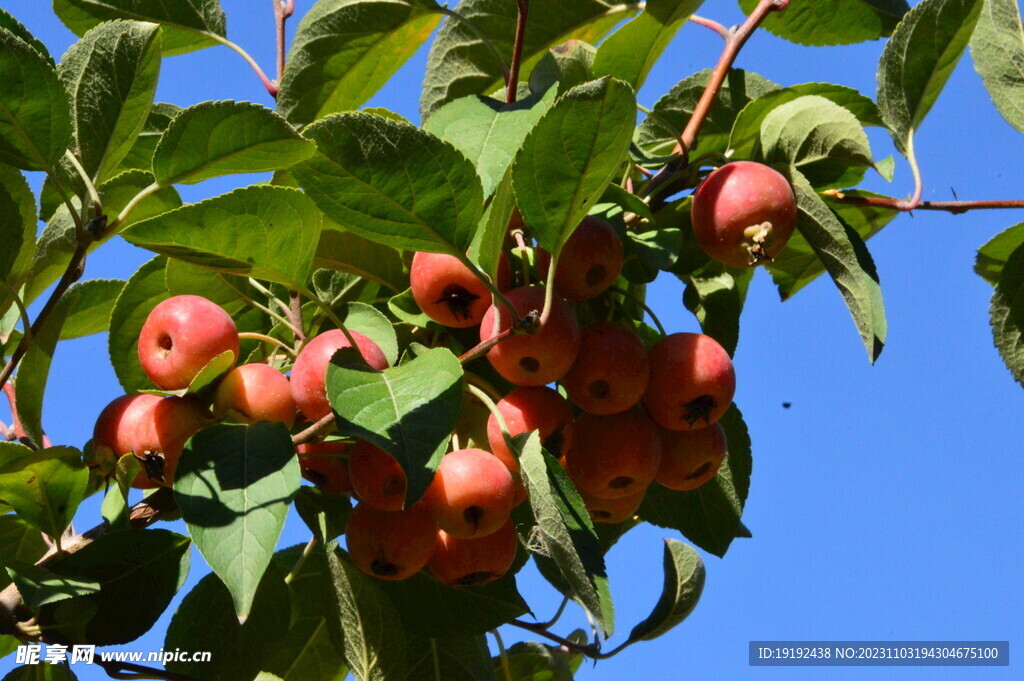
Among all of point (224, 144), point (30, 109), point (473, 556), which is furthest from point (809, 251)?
point (30, 109)

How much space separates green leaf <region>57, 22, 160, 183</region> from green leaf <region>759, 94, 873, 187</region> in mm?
949

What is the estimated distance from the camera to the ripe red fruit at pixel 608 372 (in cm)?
142

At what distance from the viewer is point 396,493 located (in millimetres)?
1352

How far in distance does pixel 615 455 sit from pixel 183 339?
642mm

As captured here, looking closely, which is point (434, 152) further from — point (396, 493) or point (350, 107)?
point (350, 107)

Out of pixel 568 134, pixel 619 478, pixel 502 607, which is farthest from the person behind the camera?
pixel 502 607

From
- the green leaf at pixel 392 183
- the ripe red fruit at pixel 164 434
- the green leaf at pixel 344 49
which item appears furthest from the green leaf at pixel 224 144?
the green leaf at pixel 344 49

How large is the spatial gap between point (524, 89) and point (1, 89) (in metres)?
0.87

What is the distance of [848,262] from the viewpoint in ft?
4.79

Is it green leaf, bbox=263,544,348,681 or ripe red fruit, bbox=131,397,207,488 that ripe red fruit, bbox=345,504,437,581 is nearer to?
ripe red fruit, bbox=131,397,207,488

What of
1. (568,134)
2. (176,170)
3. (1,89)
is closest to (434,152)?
(568,134)

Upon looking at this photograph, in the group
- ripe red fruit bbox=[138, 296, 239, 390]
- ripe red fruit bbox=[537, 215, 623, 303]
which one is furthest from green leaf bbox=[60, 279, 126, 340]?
ripe red fruit bbox=[537, 215, 623, 303]

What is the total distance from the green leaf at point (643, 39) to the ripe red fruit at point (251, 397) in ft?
2.63

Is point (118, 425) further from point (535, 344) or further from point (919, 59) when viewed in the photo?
point (919, 59)
